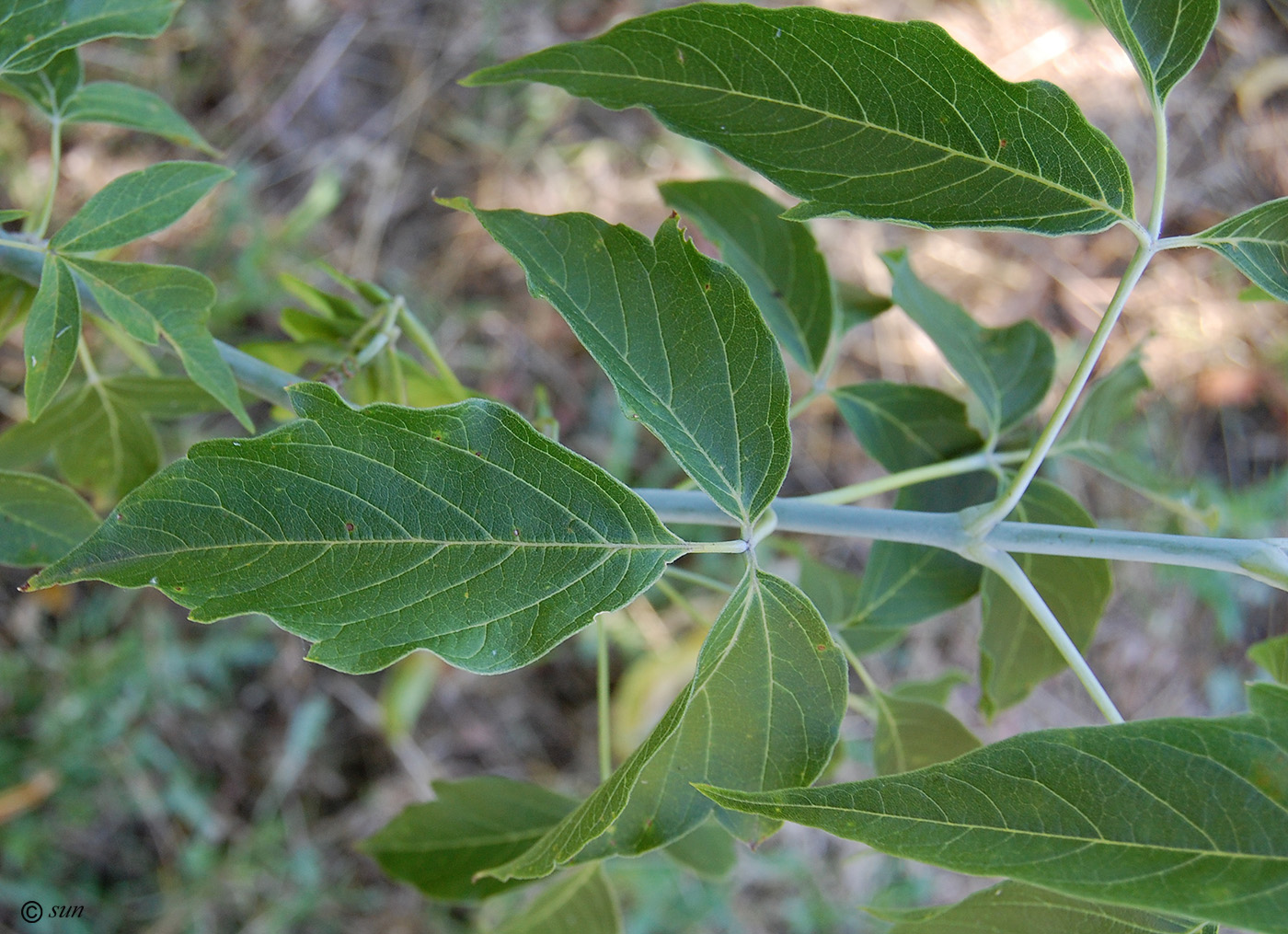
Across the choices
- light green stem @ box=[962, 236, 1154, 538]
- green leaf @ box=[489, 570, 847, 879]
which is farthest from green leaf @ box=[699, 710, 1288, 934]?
light green stem @ box=[962, 236, 1154, 538]

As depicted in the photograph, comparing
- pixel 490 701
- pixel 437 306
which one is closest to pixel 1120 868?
pixel 490 701

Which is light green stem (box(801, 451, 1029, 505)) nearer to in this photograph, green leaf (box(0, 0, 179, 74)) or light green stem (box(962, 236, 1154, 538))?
light green stem (box(962, 236, 1154, 538))

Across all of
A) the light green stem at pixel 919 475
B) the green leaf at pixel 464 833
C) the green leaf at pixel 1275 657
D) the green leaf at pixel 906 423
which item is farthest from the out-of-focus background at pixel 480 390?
the green leaf at pixel 1275 657

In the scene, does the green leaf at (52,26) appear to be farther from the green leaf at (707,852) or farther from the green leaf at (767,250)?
the green leaf at (707,852)

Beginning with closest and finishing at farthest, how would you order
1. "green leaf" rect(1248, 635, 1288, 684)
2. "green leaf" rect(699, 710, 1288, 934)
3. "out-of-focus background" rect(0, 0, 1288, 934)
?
"green leaf" rect(699, 710, 1288, 934) → "green leaf" rect(1248, 635, 1288, 684) → "out-of-focus background" rect(0, 0, 1288, 934)

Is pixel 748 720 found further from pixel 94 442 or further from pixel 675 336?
pixel 94 442

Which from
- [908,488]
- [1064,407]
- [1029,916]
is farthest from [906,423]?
[1029,916]

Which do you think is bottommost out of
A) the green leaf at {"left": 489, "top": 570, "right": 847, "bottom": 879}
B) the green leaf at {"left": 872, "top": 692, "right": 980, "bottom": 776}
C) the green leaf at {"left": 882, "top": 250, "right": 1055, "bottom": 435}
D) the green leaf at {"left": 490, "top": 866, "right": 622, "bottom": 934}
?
the green leaf at {"left": 490, "top": 866, "right": 622, "bottom": 934}
